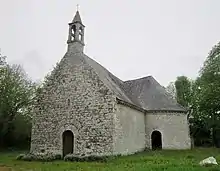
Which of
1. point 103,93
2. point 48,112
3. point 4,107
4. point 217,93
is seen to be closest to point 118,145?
point 103,93

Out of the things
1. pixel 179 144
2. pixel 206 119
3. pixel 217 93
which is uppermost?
pixel 217 93

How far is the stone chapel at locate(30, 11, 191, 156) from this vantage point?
20.1 m

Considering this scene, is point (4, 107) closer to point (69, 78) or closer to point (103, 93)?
point (69, 78)

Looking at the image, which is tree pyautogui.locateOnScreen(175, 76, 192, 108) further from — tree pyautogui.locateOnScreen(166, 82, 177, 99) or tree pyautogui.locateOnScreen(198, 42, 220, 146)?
tree pyautogui.locateOnScreen(198, 42, 220, 146)

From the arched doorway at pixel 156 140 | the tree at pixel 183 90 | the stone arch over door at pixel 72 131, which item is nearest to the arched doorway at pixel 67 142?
the stone arch over door at pixel 72 131

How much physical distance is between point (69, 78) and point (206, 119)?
2167 cm

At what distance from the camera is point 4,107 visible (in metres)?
32.0

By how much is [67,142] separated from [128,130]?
5.15 m

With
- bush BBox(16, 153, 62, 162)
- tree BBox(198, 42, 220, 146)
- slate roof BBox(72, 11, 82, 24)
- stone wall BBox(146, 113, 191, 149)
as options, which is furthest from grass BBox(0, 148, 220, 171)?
slate roof BBox(72, 11, 82, 24)

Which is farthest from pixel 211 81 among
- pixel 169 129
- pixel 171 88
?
pixel 171 88

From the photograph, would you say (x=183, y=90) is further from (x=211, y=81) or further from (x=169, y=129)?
(x=169, y=129)

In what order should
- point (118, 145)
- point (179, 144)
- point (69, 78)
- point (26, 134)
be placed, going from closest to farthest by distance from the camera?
point (118, 145), point (69, 78), point (179, 144), point (26, 134)

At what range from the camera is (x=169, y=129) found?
26.6 metres

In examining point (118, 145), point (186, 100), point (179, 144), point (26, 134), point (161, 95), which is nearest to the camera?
point (118, 145)
